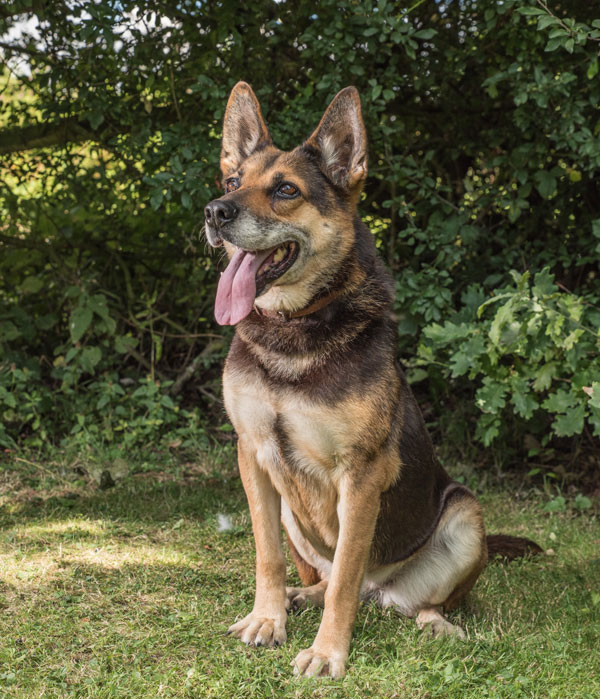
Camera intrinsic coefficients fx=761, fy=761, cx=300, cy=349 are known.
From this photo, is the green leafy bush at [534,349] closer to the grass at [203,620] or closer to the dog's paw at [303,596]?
the grass at [203,620]

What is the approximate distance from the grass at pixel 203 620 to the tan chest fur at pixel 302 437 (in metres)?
0.60

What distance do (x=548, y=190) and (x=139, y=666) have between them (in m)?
4.02

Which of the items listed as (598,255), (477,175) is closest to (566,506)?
(598,255)

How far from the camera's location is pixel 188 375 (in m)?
6.53

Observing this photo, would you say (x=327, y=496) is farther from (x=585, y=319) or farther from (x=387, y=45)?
(x=387, y=45)

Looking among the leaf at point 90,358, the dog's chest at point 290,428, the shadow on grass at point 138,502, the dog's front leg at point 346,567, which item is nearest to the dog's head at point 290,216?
the dog's chest at point 290,428

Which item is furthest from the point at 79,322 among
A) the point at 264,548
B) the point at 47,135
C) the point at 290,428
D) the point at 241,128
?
the point at 290,428

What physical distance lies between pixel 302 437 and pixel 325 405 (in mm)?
155

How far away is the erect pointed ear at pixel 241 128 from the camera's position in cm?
347

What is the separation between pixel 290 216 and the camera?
304 cm

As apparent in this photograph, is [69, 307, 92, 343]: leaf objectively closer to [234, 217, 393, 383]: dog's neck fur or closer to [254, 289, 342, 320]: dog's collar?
[234, 217, 393, 383]: dog's neck fur

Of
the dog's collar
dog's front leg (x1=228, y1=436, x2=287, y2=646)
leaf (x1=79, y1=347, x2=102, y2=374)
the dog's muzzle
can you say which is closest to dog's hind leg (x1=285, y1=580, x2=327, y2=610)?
dog's front leg (x1=228, y1=436, x2=287, y2=646)

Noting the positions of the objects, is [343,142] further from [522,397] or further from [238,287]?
[522,397]

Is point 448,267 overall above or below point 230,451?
above
